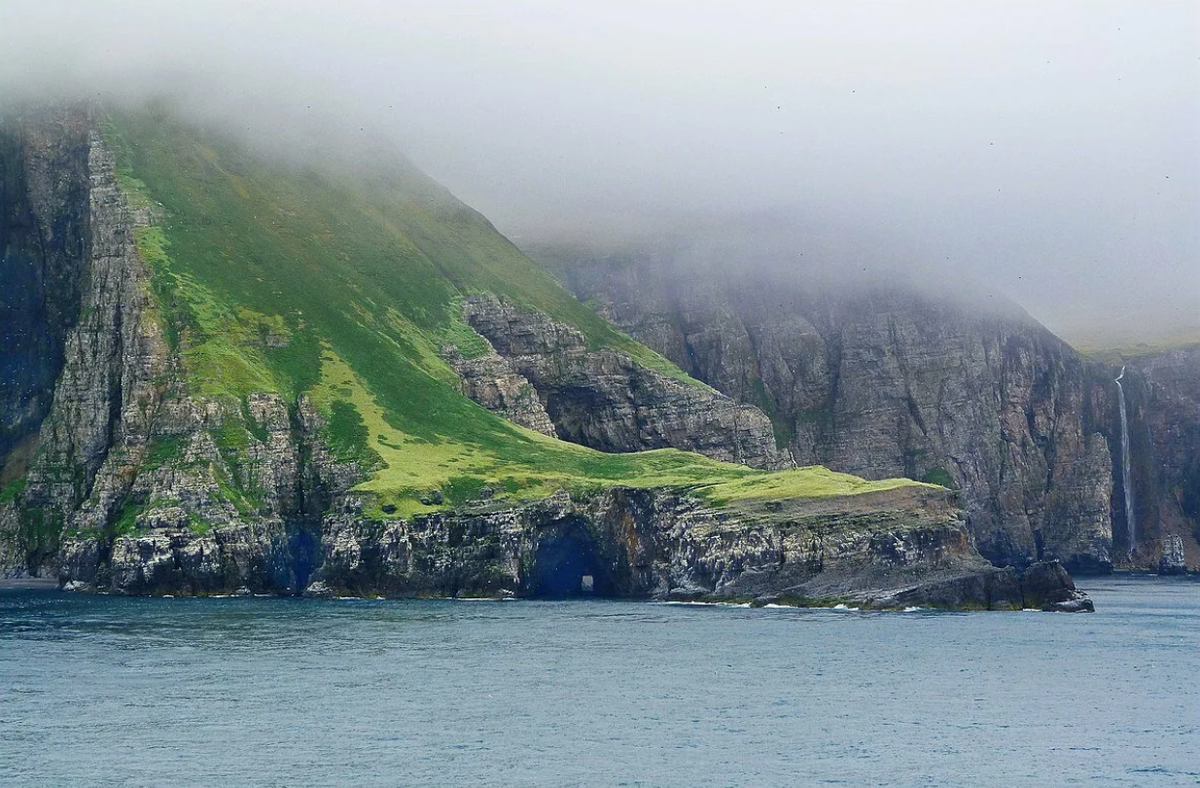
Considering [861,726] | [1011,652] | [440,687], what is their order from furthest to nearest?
1. [1011,652]
2. [440,687]
3. [861,726]

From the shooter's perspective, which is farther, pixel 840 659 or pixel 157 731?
pixel 840 659

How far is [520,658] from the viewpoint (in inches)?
5684

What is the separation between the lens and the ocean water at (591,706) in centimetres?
9144

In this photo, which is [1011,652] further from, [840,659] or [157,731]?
[157,731]

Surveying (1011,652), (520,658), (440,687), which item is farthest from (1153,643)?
(440,687)

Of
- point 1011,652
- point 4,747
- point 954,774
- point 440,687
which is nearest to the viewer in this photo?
point 954,774

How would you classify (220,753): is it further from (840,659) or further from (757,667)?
(840,659)

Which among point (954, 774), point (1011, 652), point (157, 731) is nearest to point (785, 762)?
point (954, 774)

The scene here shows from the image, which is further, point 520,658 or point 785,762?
point 520,658

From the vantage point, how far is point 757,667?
13800cm

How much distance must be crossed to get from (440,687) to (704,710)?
23046 millimetres

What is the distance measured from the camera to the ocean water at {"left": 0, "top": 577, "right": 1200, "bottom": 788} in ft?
300

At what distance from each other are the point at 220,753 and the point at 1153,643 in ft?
360

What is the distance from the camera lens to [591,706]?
115188mm
